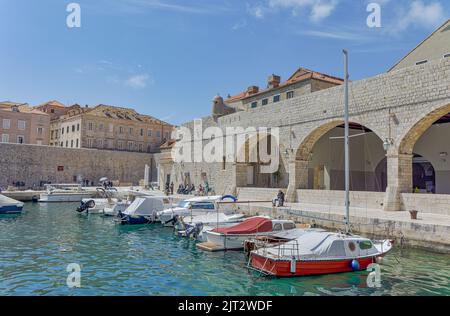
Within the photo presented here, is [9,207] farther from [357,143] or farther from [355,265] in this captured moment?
[357,143]

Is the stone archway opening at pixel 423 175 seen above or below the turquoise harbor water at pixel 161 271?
above

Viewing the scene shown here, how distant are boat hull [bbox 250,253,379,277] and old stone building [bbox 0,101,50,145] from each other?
51805 millimetres

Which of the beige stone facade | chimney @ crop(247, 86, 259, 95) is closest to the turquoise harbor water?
the beige stone facade

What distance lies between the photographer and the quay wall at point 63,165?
3962 cm

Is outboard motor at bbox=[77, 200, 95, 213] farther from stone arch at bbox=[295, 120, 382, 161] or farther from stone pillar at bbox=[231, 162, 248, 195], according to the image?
stone arch at bbox=[295, 120, 382, 161]

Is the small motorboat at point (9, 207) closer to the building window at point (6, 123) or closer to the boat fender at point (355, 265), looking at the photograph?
the boat fender at point (355, 265)

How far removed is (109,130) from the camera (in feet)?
178

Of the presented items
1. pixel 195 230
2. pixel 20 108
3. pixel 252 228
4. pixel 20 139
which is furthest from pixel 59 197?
pixel 20 108

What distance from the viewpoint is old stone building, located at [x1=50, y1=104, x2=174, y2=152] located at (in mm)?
52312

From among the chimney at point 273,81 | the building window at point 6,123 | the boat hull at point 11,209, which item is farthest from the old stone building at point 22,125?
the chimney at point 273,81

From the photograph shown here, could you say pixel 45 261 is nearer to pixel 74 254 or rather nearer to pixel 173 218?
pixel 74 254

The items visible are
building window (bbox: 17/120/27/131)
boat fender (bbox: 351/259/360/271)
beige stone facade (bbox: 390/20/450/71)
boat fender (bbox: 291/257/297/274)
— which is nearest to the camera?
boat fender (bbox: 291/257/297/274)

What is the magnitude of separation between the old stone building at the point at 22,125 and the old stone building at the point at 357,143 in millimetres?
29620

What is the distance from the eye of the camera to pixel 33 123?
53.1 meters
